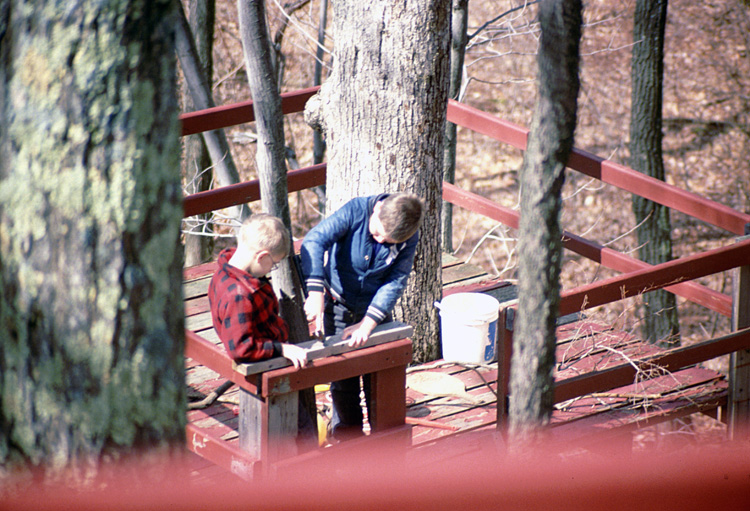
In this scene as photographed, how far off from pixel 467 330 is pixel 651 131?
6.50m

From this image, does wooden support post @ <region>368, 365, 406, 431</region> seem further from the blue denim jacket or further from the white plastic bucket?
the white plastic bucket

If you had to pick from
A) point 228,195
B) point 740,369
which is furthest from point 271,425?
point 740,369

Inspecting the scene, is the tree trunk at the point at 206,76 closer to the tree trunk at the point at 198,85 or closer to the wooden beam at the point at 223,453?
the tree trunk at the point at 198,85

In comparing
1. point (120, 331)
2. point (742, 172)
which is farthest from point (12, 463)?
point (742, 172)

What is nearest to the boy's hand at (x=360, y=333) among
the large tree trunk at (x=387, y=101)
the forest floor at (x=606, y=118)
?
the large tree trunk at (x=387, y=101)

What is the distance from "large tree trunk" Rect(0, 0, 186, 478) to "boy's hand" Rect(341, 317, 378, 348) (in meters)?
2.03

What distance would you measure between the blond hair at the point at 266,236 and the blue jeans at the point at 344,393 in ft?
3.08

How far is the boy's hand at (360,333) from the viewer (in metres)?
3.44

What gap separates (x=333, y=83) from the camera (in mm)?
4938

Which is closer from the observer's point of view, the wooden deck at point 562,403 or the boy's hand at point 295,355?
the boy's hand at point 295,355

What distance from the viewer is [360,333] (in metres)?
3.46

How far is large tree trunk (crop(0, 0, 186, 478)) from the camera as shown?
52.2 inches

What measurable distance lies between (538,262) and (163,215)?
4.91ft

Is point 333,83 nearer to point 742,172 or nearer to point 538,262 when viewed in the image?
point 538,262
